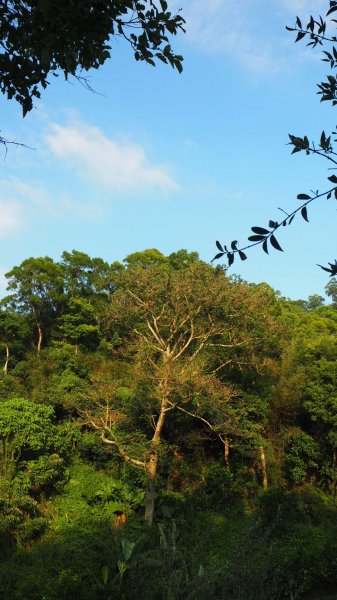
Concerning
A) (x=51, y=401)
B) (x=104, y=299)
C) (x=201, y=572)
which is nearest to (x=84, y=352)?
(x=104, y=299)

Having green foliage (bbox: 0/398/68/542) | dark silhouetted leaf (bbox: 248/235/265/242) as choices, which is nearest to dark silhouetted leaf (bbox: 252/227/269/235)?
dark silhouetted leaf (bbox: 248/235/265/242)

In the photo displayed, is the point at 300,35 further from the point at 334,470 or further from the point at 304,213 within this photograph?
the point at 334,470

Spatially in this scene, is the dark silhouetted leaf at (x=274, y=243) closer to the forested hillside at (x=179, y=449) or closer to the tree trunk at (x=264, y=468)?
the forested hillside at (x=179, y=449)

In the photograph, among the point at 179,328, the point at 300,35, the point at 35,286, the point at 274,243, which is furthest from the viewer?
the point at 35,286

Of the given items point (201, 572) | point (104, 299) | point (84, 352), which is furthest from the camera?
point (104, 299)

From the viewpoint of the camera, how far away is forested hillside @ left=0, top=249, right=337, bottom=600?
1016 cm

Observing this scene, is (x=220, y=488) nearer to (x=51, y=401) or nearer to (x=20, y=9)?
(x=51, y=401)

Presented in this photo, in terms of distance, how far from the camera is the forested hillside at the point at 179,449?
10.2 meters

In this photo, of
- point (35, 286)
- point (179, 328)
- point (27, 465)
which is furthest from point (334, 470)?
point (35, 286)

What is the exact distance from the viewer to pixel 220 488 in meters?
14.4

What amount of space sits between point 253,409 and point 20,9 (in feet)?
43.5

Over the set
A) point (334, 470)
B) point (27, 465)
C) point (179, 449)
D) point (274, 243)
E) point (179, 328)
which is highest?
point (179, 328)

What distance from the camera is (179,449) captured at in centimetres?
1622

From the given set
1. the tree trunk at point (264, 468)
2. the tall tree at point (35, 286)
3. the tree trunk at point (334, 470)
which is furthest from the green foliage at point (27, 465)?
the tall tree at point (35, 286)
